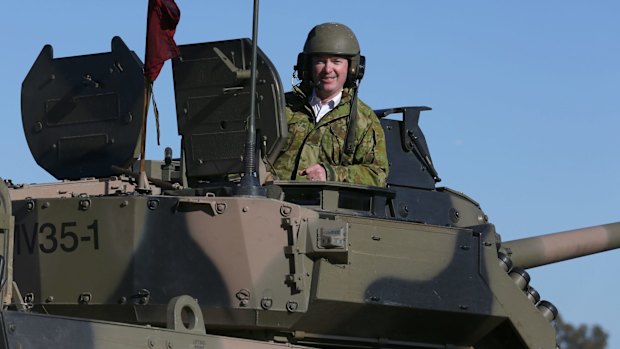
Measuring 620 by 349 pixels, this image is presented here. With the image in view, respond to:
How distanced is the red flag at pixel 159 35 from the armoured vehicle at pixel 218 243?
0.76 feet

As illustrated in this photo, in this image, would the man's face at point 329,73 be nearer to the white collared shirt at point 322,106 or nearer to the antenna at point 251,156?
the white collared shirt at point 322,106

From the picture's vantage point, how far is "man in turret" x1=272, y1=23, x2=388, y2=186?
50.1ft

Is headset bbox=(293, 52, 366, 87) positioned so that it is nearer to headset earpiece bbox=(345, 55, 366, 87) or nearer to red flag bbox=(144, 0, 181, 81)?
headset earpiece bbox=(345, 55, 366, 87)

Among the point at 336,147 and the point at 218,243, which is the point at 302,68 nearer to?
the point at 336,147

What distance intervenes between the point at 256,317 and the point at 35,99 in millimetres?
3697

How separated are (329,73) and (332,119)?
494mm

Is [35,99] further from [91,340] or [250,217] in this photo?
[91,340]

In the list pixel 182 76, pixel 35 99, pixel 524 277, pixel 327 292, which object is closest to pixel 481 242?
pixel 524 277

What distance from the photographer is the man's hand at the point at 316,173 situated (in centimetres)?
1456

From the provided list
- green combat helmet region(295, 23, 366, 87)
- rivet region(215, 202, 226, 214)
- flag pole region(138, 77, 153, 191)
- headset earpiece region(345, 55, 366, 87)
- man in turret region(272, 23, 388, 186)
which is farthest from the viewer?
headset earpiece region(345, 55, 366, 87)

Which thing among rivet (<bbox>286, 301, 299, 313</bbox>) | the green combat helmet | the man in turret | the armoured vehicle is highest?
the green combat helmet

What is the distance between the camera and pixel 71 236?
13070 mm

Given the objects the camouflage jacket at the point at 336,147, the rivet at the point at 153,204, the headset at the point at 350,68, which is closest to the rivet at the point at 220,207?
the rivet at the point at 153,204

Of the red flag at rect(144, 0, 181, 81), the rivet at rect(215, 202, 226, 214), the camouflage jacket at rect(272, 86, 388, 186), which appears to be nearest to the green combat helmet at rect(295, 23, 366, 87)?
the camouflage jacket at rect(272, 86, 388, 186)
